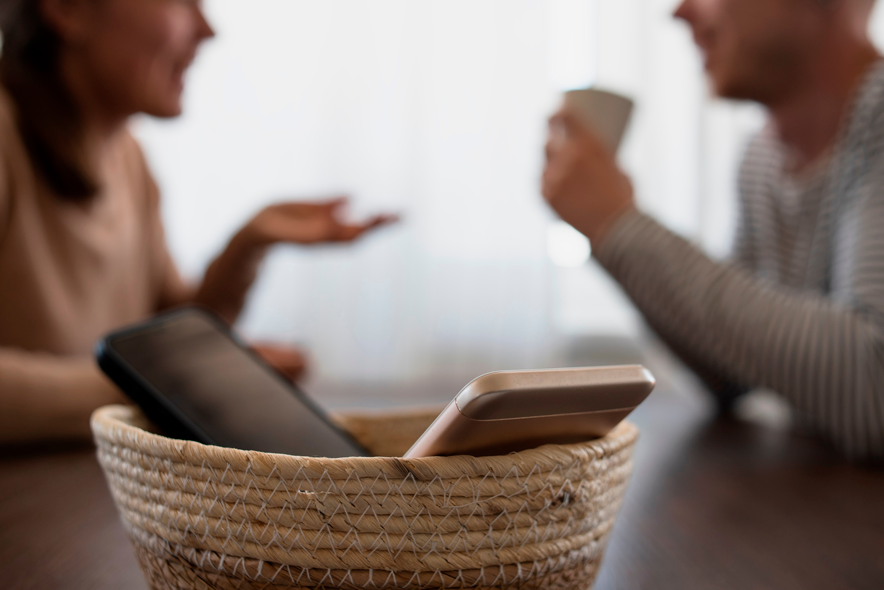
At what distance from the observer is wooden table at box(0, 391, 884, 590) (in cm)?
31

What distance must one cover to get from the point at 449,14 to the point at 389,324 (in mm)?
774

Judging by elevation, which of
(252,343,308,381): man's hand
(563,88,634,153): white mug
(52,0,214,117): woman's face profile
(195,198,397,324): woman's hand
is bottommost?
(252,343,308,381): man's hand

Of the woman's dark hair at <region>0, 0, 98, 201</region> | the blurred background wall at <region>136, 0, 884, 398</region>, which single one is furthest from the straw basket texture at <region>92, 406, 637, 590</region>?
the blurred background wall at <region>136, 0, 884, 398</region>

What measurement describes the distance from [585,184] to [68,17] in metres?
0.74

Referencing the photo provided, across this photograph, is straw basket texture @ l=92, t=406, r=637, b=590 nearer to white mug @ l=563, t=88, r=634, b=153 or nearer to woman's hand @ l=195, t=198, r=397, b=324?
white mug @ l=563, t=88, r=634, b=153

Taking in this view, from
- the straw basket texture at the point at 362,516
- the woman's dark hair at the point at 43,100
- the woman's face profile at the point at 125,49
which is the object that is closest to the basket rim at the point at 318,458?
the straw basket texture at the point at 362,516

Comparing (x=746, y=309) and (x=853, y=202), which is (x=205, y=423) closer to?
(x=746, y=309)

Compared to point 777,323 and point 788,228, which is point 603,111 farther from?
point 788,228

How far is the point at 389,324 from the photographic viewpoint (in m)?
1.51

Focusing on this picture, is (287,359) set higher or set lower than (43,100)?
lower

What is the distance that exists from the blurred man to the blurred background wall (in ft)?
1.86

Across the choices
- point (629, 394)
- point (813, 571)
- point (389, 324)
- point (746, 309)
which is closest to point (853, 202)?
point (746, 309)

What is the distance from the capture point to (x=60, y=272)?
33.1 inches

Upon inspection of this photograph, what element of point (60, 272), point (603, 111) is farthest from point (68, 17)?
point (603, 111)
